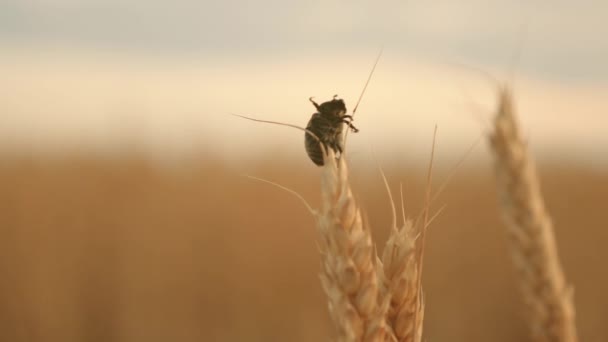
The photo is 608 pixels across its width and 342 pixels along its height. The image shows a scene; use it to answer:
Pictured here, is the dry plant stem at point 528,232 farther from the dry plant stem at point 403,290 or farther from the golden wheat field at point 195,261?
the golden wheat field at point 195,261

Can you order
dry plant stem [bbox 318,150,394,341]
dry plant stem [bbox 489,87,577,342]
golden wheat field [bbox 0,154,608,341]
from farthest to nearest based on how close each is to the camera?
golden wheat field [bbox 0,154,608,341] → dry plant stem [bbox 489,87,577,342] → dry plant stem [bbox 318,150,394,341]

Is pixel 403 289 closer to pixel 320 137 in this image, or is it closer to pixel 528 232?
pixel 320 137

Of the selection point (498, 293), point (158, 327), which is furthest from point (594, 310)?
point (158, 327)

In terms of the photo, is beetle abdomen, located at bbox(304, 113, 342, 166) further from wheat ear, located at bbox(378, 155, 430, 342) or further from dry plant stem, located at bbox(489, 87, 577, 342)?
dry plant stem, located at bbox(489, 87, 577, 342)

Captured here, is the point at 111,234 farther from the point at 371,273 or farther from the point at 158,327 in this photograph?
the point at 371,273

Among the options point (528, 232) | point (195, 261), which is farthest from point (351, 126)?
point (195, 261)

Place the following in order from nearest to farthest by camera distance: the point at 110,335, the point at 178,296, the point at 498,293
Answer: the point at 110,335 < the point at 178,296 < the point at 498,293

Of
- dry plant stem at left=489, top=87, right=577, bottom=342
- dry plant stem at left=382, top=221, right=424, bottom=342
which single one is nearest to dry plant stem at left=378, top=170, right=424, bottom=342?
dry plant stem at left=382, top=221, right=424, bottom=342
